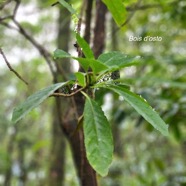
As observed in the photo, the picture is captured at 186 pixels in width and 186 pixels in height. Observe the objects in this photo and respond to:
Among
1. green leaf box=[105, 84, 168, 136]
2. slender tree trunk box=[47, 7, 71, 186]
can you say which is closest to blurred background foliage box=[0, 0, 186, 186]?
slender tree trunk box=[47, 7, 71, 186]

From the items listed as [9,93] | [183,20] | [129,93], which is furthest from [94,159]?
[9,93]

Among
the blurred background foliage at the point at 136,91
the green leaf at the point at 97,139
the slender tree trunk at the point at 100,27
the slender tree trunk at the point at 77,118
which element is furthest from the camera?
the blurred background foliage at the point at 136,91

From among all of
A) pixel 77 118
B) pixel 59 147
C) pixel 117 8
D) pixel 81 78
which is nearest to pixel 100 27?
pixel 77 118

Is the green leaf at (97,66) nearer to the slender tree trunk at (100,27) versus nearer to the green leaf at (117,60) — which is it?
the green leaf at (117,60)

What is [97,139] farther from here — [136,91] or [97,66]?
[136,91]

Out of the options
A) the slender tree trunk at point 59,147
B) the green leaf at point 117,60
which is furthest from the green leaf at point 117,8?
the slender tree trunk at point 59,147

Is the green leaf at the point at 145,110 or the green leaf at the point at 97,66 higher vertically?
the green leaf at the point at 97,66

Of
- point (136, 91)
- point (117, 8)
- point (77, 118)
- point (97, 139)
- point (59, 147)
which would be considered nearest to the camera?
point (97, 139)
